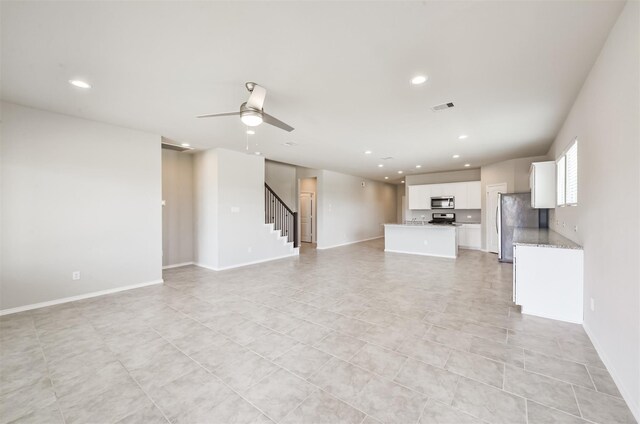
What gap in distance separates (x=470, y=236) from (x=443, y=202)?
57.5 inches

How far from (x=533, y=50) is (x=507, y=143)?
386 centimetres

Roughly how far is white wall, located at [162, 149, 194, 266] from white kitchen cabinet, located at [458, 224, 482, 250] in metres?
8.61

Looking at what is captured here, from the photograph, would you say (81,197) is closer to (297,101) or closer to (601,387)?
(297,101)

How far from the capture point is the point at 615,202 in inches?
79.4

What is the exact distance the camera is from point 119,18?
1.91 m

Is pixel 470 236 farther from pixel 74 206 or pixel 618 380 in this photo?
pixel 74 206

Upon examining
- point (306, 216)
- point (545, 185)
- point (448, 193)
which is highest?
point (448, 193)

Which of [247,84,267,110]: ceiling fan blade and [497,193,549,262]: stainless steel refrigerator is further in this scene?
[497,193,549,262]: stainless steel refrigerator

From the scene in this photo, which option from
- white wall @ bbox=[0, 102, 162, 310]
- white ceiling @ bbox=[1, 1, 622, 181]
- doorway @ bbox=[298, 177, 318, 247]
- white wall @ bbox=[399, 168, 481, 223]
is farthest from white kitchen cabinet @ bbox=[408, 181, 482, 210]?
white wall @ bbox=[0, 102, 162, 310]

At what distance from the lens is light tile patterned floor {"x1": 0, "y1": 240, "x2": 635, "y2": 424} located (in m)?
1.77

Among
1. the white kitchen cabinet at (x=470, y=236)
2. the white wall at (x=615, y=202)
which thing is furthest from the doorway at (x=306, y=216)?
the white wall at (x=615, y=202)

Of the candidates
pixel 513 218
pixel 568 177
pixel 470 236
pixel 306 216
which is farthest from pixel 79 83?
pixel 470 236

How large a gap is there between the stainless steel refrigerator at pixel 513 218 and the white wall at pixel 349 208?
5.02 metres

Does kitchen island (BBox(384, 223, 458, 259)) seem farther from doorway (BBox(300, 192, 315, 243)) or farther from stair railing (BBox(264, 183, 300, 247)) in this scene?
doorway (BBox(300, 192, 315, 243))
